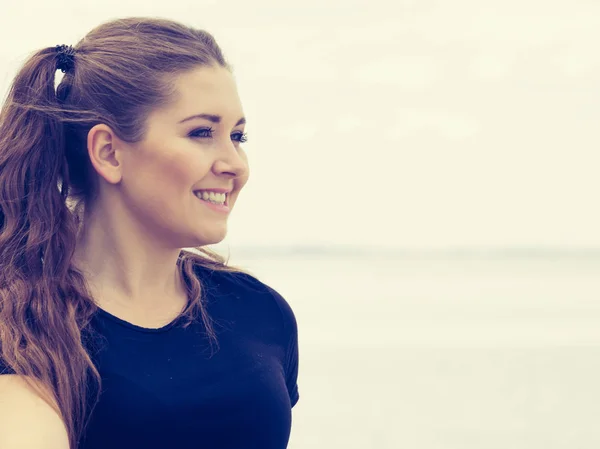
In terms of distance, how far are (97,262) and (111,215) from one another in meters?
0.10

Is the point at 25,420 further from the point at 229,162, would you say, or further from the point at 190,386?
the point at 229,162

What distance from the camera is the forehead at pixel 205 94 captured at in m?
1.83

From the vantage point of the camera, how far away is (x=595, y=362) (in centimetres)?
754

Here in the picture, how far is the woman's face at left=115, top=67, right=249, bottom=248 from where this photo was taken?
1812 mm

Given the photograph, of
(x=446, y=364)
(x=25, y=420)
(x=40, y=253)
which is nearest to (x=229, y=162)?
(x=40, y=253)

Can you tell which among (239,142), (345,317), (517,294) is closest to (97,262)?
(239,142)

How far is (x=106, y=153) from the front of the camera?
73.4 inches

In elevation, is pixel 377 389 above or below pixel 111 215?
above

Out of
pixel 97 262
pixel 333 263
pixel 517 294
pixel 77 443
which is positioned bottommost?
pixel 77 443

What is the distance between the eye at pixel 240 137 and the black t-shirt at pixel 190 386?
1.19 ft

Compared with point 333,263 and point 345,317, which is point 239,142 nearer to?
point 345,317

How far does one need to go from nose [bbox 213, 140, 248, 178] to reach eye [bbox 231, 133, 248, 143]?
4 cm

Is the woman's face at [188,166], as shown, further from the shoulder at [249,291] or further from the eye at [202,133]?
the shoulder at [249,291]

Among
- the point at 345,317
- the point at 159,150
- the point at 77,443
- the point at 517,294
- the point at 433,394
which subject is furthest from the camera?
the point at 517,294
